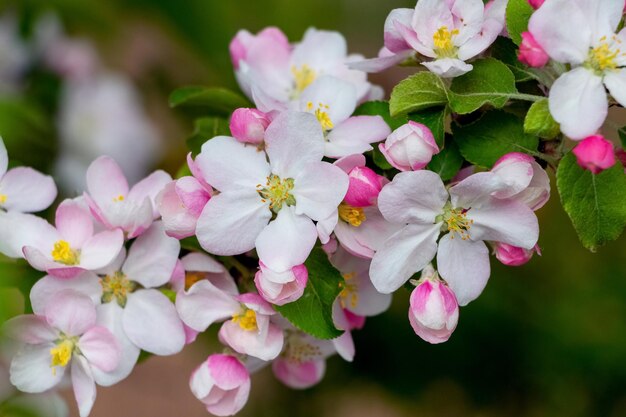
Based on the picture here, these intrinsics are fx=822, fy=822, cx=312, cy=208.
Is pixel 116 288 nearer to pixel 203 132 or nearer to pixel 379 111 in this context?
pixel 203 132

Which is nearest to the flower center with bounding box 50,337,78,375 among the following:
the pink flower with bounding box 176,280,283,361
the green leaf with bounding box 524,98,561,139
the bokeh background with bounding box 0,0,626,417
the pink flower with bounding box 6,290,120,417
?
the pink flower with bounding box 6,290,120,417

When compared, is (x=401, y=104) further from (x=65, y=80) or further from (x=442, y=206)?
(x=65, y=80)

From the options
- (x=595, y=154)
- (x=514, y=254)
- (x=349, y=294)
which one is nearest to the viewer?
(x=595, y=154)

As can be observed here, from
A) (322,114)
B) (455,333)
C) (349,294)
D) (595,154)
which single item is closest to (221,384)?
(349,294)

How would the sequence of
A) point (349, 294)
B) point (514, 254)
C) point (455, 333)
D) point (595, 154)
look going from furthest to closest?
point (455, 333)
point (349, 294)
point (514, 254)
point (595, 154)

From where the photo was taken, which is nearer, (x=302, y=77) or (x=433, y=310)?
(x=433, y=310)

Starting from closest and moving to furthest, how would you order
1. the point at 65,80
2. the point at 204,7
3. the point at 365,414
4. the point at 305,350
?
the point at 305,350 → the point at 65,80 → the point at 204,7 → the point at 365,414

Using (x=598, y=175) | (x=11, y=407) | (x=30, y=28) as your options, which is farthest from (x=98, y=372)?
(x=30, y=28)

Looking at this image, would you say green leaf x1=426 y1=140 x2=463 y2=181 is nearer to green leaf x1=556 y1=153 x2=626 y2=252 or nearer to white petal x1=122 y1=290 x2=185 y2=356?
green leaf x1=556 y1=153 x2=626 y2=252
